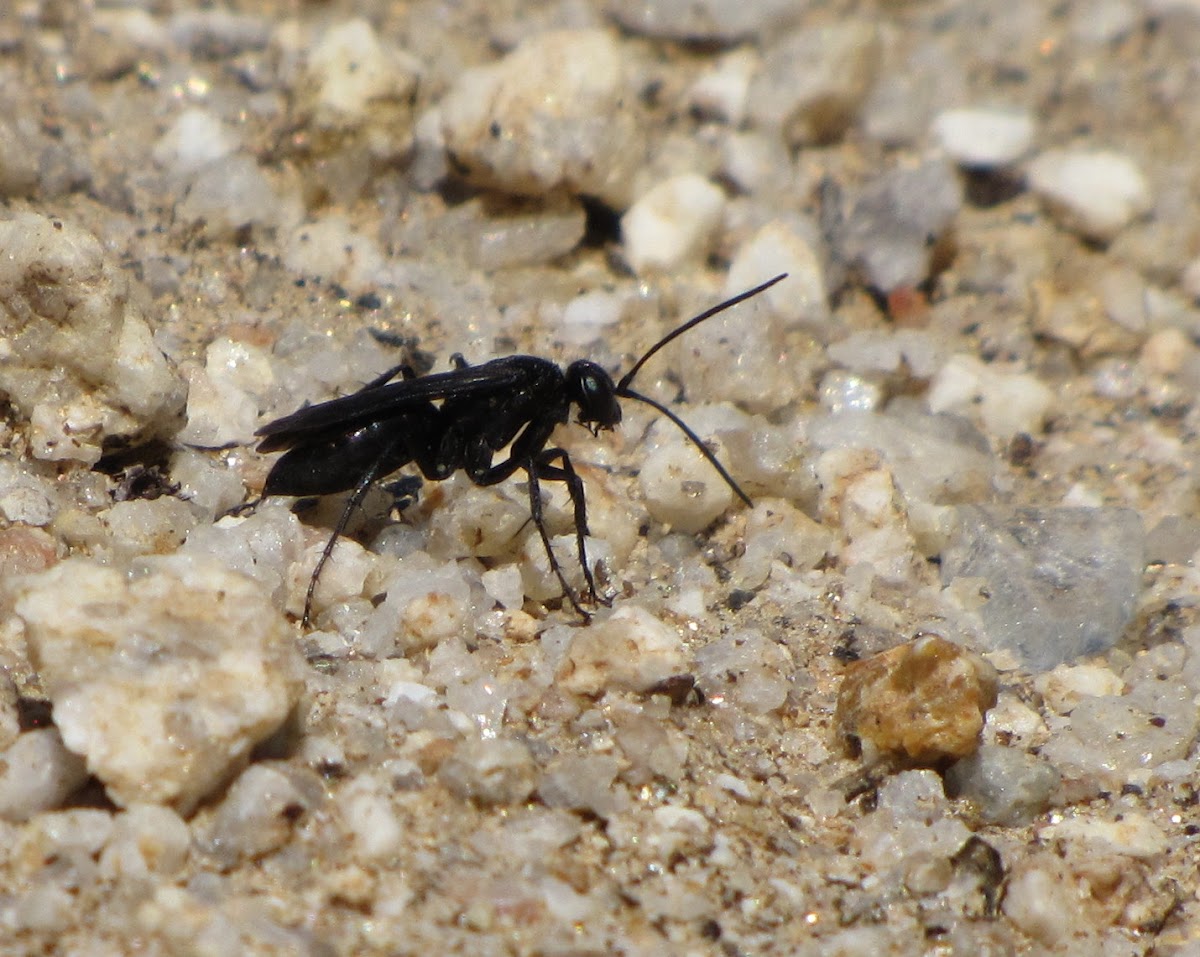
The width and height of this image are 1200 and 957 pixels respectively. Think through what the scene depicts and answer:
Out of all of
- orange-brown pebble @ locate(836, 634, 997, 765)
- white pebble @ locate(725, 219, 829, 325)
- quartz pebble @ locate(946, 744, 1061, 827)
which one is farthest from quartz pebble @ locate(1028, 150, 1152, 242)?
quartz pebble @ locate(946, 744, 1061, 827)

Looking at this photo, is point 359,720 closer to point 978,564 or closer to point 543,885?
point 543,885

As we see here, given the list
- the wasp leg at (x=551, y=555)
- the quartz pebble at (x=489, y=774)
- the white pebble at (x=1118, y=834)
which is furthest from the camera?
the wasp leg at (x=551, y=555)

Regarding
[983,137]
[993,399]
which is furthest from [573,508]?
[983,137]

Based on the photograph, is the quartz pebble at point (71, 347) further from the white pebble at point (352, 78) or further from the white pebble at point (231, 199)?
the white pebble at point (352, 78)

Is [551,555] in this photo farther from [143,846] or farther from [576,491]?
[143,846]

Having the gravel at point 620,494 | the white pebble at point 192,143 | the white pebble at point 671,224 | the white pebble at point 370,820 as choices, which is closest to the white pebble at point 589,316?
the gravel at point 620,494

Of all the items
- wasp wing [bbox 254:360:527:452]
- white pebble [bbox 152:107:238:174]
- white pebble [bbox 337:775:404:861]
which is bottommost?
white pebble [bbox 337:775:404:861]

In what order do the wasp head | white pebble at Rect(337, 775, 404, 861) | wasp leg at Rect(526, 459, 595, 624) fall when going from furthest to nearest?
1. the wasp head
2. wasp leg at Rect(526, 459, 595, 624)
3. white pebble at Rect(337, 775, 404, 861)

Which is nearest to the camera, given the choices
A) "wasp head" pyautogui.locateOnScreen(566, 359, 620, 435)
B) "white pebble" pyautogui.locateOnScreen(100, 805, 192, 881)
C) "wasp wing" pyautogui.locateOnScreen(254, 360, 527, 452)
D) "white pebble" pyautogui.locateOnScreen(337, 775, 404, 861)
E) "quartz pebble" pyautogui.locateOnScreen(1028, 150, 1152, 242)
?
"white pebble" pyautogui.locateOnScreen(100, 805, 192, 881)

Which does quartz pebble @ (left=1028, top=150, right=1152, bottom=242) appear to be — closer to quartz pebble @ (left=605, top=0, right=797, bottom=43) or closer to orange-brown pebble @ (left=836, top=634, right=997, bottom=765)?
quartz pebble @ (left=605, top=0, right=797, bottom=43)
